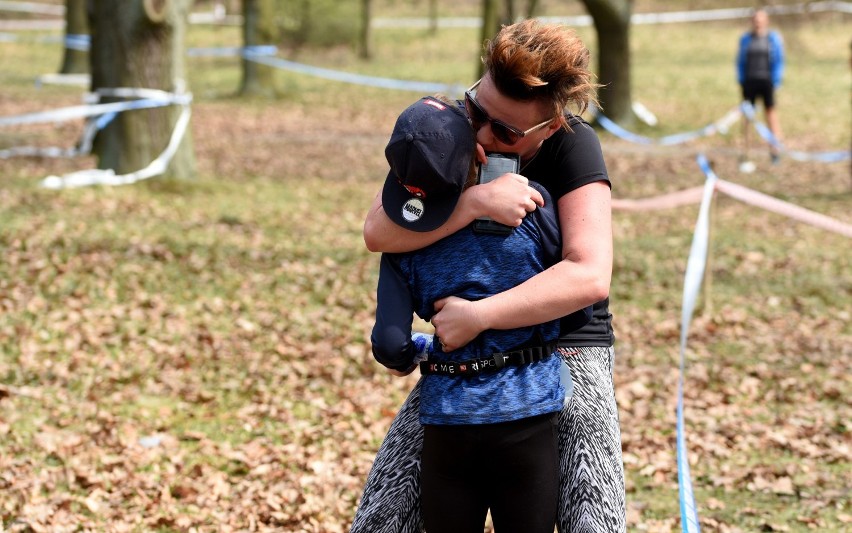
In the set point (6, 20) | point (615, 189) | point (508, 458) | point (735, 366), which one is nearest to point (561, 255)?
point (508, 458)

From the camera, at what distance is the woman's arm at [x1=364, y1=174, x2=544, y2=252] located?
246 cm

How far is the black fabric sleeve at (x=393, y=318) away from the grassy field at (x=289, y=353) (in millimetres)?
2434

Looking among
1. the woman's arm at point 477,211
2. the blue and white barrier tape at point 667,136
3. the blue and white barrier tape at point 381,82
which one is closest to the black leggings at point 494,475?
the woman's arm at point 477,211

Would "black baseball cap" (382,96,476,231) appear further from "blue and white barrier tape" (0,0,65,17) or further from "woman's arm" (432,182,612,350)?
"blue and white barrier tape" (0,0,65,17)

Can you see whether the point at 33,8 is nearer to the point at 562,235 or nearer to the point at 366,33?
the point at 366,33

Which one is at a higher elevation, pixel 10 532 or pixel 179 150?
pixel 179 150

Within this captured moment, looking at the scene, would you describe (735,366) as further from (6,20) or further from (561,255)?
(6,20)

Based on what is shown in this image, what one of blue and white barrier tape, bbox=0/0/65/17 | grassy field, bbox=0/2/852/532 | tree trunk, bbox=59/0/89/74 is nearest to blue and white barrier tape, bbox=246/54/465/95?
tree trunk, bbox=59/0/89/74

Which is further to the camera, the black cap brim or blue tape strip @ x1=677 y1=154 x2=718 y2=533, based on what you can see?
blue tape strip @ x1=677 y1=154 x2=718 y2=533

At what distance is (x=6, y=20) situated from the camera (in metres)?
43.2

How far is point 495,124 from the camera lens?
256 cm

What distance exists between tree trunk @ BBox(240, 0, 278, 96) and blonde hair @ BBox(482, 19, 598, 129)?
889 inches

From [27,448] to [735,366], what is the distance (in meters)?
4.80

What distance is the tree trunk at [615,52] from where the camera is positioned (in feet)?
62.0
